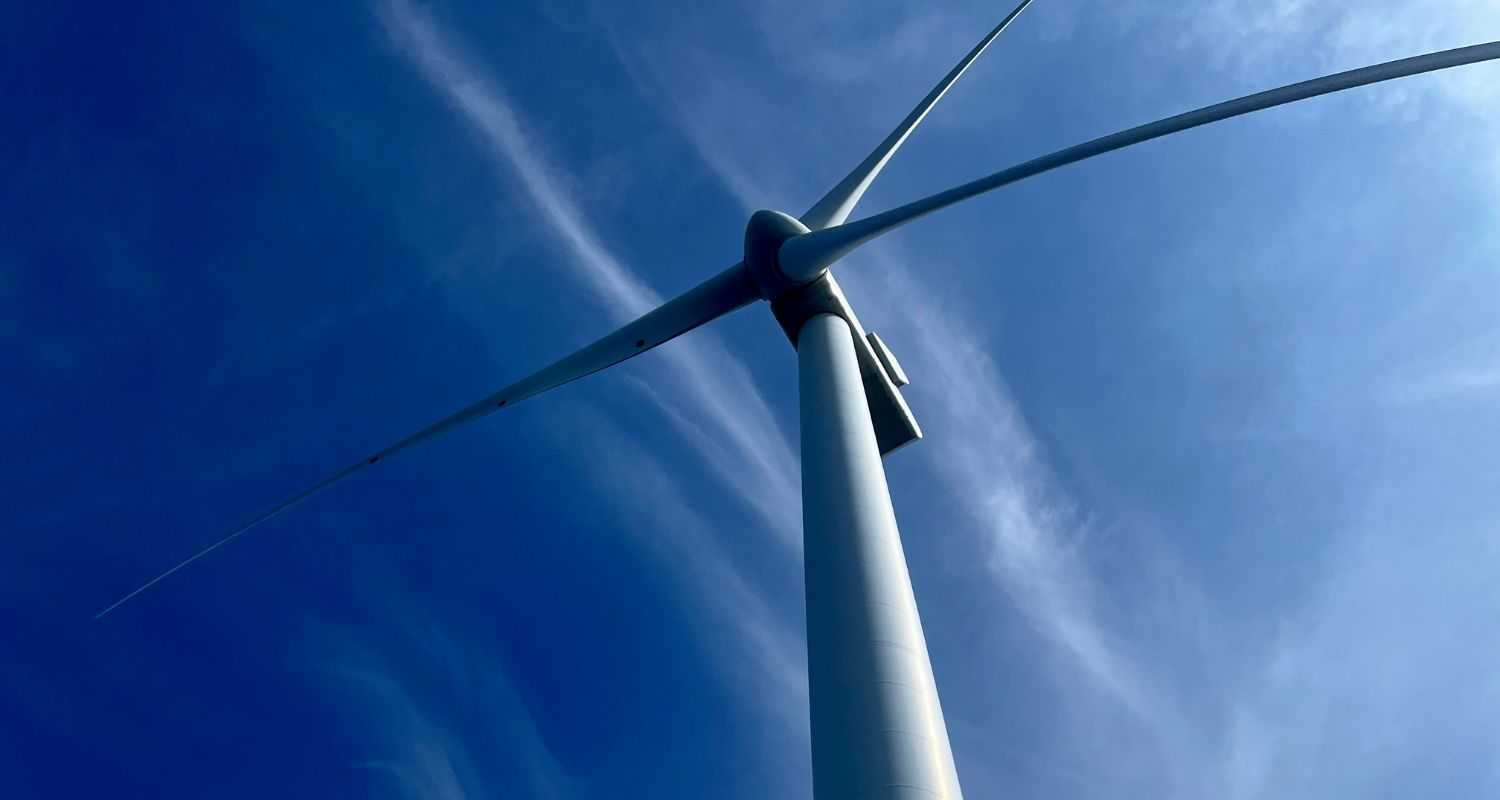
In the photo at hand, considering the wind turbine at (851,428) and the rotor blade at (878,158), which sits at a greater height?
the rotor blade at (878,158)

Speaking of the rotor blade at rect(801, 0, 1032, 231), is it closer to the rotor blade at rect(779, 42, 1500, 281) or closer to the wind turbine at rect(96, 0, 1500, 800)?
the wind turbine at rect(96, 0, 1500, 800)

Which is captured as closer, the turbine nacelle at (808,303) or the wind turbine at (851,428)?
the wind turbine at (851,428)

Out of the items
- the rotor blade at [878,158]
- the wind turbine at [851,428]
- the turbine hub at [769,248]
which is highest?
the rotor blade at [878,158]

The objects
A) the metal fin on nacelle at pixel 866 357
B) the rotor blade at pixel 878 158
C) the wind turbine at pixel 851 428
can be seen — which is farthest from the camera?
the rotor blade at pixel 878 158

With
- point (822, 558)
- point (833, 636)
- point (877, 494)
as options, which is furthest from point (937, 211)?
point (833, 636)

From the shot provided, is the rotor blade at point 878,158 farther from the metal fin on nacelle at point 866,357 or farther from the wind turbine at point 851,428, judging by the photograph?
the metal fin on nacelle at point 866,357

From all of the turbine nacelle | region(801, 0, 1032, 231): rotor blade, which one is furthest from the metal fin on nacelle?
region(801, 0, 1032, 231): rotor blade

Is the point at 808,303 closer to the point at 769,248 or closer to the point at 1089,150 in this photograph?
the point at 769,248

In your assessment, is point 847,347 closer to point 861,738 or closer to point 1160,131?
point 1160,131

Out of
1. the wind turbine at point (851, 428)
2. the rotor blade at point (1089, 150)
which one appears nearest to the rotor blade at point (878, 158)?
the wind turbine at point (851, 428)
